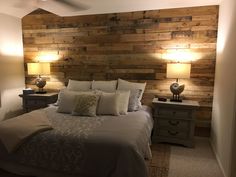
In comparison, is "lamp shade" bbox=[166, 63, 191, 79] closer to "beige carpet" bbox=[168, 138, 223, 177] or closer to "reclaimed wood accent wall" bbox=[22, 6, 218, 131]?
"reclaimed wood accent wall" bbox=[22, 6, 218, 131]

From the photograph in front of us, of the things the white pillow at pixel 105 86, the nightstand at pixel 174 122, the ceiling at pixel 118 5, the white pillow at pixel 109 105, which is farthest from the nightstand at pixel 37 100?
the nightstand at pixel 174 122

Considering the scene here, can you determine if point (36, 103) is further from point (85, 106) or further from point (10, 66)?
point (85, 106)

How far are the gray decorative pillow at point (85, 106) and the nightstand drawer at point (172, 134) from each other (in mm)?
1262

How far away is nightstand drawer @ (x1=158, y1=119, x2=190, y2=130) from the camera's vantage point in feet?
10.4

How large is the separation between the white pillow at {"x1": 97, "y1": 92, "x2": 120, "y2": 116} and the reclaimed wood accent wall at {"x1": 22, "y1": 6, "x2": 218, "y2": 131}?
38.7 inches

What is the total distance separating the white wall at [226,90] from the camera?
2245 mm

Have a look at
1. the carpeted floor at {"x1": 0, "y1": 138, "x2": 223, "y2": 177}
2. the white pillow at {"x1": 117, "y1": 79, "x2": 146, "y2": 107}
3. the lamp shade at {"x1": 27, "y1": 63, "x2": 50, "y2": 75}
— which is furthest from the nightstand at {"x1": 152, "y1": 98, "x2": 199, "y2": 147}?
the lamp shade at {"x1": 27, "y1": 63, "x2": 50, "y2": 75}

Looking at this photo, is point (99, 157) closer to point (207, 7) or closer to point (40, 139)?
point (40, 139)

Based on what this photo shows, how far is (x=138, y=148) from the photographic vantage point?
200 cm

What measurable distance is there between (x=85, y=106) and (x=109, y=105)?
1.19ft

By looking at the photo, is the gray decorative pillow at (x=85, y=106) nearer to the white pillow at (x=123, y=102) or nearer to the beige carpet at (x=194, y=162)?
the white pillow at (x=123, y=102)

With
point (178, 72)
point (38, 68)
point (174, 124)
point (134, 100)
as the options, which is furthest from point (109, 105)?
point (38, 68)

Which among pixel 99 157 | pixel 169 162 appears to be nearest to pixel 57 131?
pixel 99 157

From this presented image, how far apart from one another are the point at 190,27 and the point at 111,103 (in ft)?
6.50
